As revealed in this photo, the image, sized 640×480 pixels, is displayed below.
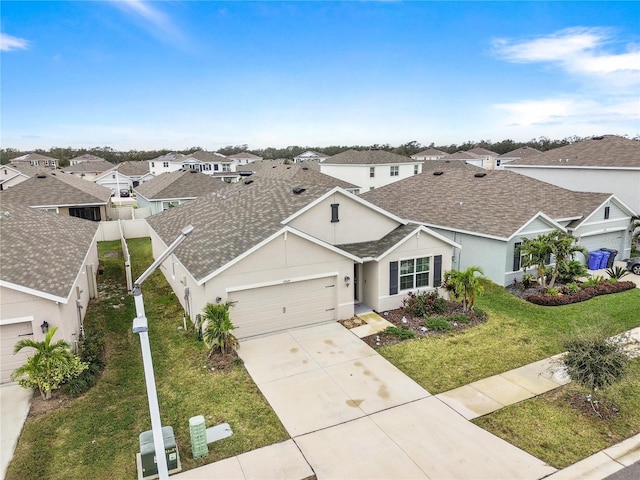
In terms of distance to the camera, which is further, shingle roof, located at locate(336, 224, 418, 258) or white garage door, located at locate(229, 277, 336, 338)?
shingle roof, located at locate(336, 224, 418, 258)

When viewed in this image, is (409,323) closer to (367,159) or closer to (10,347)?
(10,347)

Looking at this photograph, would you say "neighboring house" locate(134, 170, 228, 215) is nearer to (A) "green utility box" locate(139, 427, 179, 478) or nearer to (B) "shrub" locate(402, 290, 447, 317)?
(B) "shrub" locate(402, 290, 447, 317)

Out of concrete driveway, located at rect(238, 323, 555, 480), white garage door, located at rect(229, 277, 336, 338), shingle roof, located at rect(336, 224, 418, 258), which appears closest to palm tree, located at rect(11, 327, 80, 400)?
concrete driveway, located at rect(238, 323, 555, 480)

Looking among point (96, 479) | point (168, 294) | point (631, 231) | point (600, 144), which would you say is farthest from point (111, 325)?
point (600, 144)

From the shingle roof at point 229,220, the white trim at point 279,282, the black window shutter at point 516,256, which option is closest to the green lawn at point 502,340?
the black window shutter at point 516,256

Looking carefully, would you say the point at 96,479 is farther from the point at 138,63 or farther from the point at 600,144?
the point at 600,144

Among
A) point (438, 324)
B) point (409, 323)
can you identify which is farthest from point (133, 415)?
point (438, 324)

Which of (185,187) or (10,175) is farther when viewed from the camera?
(10,175)
